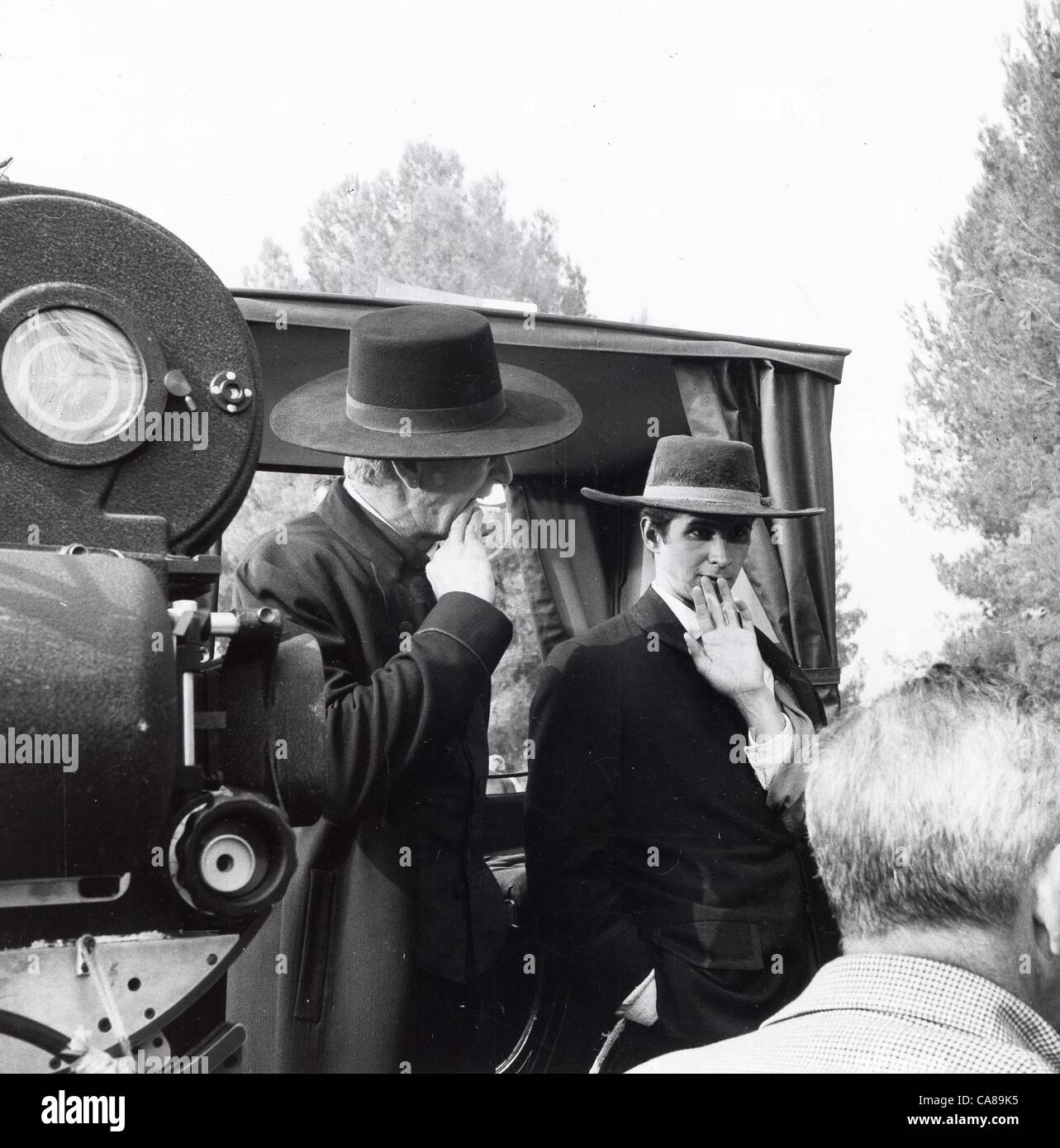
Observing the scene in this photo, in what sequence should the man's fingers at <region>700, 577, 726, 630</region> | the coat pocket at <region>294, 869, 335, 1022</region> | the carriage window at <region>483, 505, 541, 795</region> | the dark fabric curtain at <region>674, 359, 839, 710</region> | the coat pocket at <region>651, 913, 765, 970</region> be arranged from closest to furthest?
the coat pocket at <region>294, 869, 335, 1022</region>, the coat pocket at <region>651, 913, 765, 970</region>, the man's fingers at <region>700, 577, 726, 630</region>, the dark fabric curtain at <region>674, 359, 839, 710</region>, the carriage window at <region>483, 505, 541, 795</region>

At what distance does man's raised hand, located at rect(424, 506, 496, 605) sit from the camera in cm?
211

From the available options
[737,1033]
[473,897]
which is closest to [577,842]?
[473,897]

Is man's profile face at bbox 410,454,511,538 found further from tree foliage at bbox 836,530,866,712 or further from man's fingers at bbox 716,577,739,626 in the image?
tree foliage at bbox 836,530,866,712

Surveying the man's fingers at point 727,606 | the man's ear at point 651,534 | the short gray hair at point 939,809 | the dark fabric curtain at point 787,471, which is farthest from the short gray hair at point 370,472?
the short gray hair at point 939,809

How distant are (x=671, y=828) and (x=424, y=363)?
1024 mm

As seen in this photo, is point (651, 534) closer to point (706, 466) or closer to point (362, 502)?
point (706, 466)

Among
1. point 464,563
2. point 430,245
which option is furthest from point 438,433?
point 430,245

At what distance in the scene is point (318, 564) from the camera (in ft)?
7.38

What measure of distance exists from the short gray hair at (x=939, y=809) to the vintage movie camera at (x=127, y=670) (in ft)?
1.87

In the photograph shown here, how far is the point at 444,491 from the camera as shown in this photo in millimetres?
2336

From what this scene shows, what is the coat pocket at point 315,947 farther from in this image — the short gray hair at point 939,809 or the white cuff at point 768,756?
the short gray hair at point 939,809

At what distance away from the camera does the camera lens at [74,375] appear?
138 centimetres

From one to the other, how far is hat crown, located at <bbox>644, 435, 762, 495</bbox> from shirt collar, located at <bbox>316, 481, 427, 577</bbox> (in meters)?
0.73

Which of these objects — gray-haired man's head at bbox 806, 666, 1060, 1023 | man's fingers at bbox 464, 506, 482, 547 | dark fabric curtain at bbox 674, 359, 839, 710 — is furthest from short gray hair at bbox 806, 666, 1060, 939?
dark fabric curtain at bbox 674, 359, 839, 710
